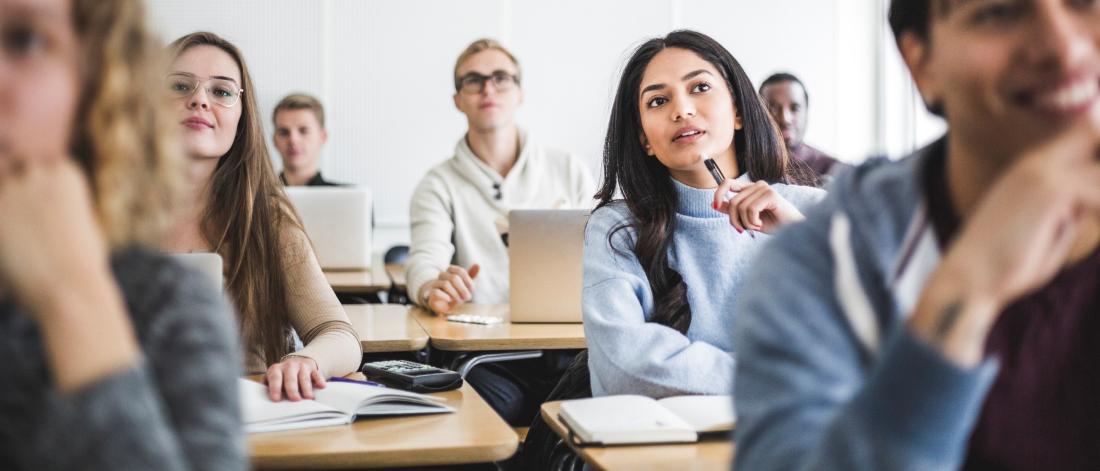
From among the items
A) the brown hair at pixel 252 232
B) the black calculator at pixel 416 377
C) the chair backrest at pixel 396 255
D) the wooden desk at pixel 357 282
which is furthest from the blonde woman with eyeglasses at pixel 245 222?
the chair backrest at pixel 396 255

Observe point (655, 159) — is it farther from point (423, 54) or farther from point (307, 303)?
point (423, 54)

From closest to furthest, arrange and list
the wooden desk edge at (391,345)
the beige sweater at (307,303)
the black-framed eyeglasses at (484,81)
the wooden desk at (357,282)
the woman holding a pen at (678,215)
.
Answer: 1. the woman holding a pen at (678,215)
2. the beige sweater at (307,303)
3. the wooden desk edge at (391,345)
4. the wooden desk at (357,282)
5. the black-framed eyeglasses at (484,81)

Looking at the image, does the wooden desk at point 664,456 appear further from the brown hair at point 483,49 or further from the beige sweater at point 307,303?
the brown hair at point 483,49

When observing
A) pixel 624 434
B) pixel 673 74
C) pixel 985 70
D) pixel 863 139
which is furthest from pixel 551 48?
pixel 985 70

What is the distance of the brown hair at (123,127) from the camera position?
31.1 inches

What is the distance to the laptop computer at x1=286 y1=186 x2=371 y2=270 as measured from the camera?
3.74 m

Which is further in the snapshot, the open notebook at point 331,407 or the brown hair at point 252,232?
the brown hair at point 252,232

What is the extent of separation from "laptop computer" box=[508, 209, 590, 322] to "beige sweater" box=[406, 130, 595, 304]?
2.81 ft

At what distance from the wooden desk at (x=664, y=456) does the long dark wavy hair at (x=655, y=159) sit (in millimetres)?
797

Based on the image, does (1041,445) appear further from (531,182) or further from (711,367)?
(531,182)

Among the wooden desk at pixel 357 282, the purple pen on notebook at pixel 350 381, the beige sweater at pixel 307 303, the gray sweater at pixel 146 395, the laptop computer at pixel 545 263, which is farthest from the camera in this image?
the wooden desk at pixel 357 282

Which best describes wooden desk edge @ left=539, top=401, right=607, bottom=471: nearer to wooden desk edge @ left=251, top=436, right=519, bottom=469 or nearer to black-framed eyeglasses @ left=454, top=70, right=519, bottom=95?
wooden desk edge @ left=251, top=436, right=519, bottom=469

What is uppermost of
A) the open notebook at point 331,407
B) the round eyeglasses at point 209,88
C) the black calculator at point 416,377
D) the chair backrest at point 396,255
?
the round eyeglasses at point 209,88

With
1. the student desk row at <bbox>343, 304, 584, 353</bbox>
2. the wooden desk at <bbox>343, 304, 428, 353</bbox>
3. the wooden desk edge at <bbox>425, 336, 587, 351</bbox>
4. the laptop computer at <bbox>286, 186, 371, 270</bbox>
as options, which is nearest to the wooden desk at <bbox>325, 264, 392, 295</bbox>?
the laptop computer at <bbox>286, 186, 371, 270</bbox>
